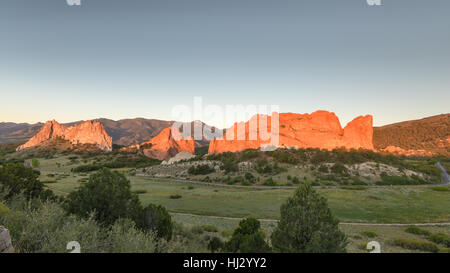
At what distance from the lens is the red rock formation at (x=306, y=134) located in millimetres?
79938

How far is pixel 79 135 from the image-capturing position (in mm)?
123688

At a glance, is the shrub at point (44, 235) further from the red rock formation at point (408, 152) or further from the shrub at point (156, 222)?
the red rock formation at point (408, 152)

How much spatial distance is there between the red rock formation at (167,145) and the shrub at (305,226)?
101048 mm

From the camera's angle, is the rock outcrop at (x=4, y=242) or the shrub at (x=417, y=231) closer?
the rock outcrop at (x=4, y=242)

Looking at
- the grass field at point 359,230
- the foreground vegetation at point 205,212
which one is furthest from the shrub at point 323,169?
the grass field at point 359,230

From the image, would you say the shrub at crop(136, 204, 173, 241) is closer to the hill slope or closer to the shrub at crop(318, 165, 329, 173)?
the shrub at crop(318, 165, 329, 173)

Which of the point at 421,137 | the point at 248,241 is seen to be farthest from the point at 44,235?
the point at 421,137

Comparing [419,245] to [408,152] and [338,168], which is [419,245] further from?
[408,152]

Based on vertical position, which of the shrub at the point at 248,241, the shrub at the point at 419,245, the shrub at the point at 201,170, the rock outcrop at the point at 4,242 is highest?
the rock outcrop at the point at 4,242

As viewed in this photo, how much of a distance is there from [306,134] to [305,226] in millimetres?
82324

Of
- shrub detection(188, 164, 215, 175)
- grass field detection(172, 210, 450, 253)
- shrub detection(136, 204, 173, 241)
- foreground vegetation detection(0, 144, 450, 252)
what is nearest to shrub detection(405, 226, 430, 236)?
foreground vegetation detection(0, 144, 450, 252)

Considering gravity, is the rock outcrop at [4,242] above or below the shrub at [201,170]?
above

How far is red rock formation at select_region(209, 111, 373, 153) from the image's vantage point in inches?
3147
